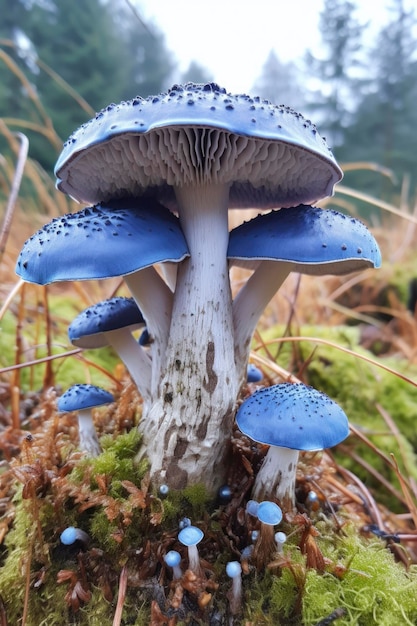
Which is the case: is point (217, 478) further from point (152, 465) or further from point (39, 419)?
point (39, 419)

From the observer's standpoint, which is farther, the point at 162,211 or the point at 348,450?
the point at 348,450

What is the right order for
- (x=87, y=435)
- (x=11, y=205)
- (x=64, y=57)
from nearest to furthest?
(x=87, y=435), (x=11, y=205), (x=64, y=57)

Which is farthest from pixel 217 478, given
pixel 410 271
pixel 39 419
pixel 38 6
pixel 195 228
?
pixel 38 6

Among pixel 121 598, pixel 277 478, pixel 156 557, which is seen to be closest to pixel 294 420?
pixel 277 478

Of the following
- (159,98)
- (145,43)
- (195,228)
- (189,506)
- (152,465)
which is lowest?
(189,506)

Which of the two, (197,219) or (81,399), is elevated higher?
(197,219)

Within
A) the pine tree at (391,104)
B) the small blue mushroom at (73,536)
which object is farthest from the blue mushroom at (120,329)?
the pine tree at (391,104)

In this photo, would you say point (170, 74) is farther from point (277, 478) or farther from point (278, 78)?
point (277, 478)
